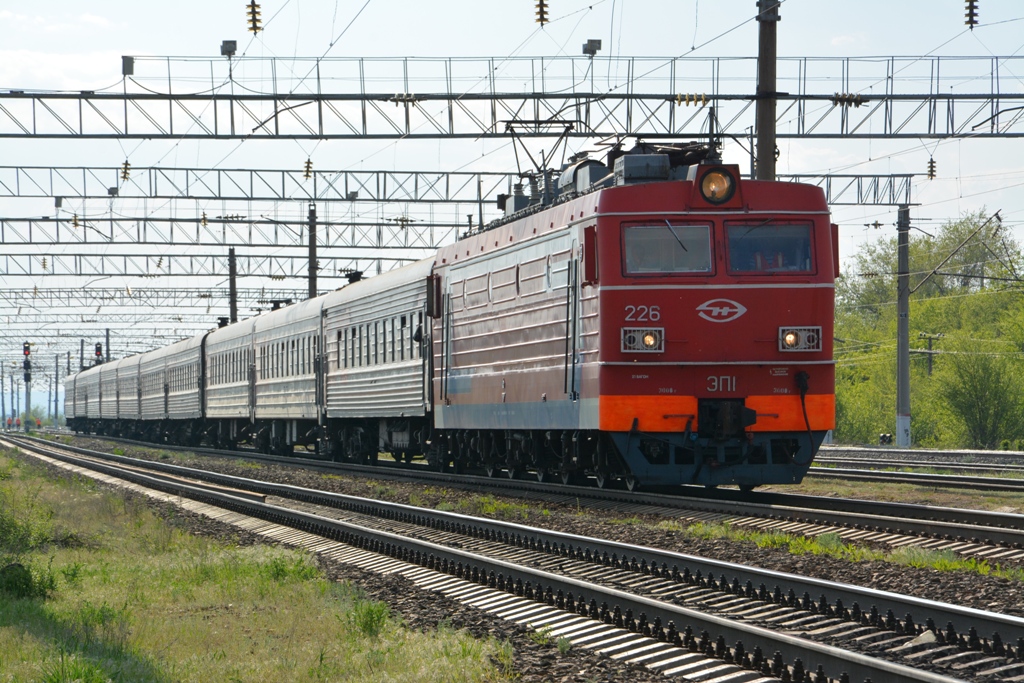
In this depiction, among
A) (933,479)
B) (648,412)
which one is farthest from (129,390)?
(648,412)

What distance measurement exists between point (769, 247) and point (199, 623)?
8479 millimetres

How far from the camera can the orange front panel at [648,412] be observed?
1454cm

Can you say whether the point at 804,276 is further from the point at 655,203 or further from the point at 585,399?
the point at 585,399

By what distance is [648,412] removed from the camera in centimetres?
1457

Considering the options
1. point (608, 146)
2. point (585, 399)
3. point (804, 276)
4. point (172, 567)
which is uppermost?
point (608, 146)

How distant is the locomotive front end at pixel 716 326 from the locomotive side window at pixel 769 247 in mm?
12

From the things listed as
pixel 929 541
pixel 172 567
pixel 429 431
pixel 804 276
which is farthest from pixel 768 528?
pixel 429 431

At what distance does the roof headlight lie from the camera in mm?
14938

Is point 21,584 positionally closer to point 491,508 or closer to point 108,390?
point 491,508

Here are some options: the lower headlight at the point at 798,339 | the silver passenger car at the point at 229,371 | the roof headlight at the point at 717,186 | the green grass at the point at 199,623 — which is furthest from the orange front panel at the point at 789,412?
the silver passenger car at the point at 229,371

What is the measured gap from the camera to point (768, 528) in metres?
12.4

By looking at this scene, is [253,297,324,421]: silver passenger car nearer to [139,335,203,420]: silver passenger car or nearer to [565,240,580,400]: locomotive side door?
[139,335,203,420]: silver passenger car

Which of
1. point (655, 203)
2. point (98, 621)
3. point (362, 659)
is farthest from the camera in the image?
point (655, 203)

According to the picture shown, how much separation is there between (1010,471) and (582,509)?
34.2ft
